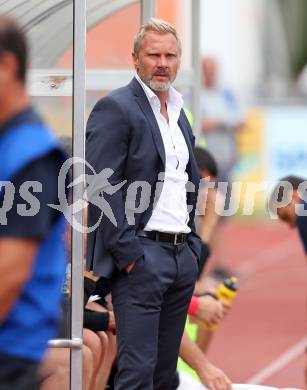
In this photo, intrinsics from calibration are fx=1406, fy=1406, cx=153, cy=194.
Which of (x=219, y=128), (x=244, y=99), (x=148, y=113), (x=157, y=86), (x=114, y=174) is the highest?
(x=157, y=86)

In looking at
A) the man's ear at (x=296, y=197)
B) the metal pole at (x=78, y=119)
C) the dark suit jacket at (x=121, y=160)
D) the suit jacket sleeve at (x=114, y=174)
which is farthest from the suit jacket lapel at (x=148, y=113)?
the man's ear at (x=296, y=197)

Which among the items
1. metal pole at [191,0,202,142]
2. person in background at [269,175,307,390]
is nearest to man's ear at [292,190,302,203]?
person in background at [269,175,307,390]

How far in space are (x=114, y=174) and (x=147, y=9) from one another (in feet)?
7.42

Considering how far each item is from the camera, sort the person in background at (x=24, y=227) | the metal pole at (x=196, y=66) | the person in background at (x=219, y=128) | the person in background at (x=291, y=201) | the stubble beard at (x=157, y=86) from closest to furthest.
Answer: the person in background at (x=24, y=227) → the stubble beard at (x=157, y=86) → the person in background at (x=291, y=201) → the metal pole at (x=196, y=66) → the person in background at (x=219, y=128)

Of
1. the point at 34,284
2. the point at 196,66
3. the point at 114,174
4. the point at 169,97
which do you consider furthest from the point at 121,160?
the point at 196,66

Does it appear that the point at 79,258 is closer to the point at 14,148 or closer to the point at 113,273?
the point at 113,273

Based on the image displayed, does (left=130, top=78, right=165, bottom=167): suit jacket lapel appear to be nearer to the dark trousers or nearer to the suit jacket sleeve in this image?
the suit jacket sleeve

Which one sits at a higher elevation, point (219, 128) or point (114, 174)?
point (114, 174)

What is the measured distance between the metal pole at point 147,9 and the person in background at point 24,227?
3930 millimetres

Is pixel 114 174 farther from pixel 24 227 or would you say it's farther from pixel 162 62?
pixel 24 227

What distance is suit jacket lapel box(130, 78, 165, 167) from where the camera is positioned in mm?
5902

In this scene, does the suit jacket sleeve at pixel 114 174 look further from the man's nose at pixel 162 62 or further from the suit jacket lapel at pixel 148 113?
the man's nose at pixel 162 62

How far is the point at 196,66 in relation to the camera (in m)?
8.83

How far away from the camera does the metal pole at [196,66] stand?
8.66 meters
